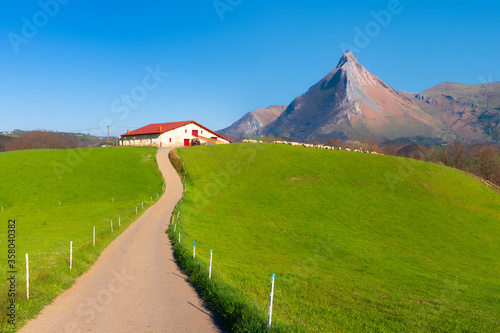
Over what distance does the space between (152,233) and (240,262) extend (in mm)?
11988

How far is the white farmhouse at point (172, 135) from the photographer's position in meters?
101

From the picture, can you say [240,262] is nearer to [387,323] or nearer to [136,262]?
[136,262]

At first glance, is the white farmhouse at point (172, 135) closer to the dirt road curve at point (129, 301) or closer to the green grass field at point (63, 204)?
the green grass field at point (63, 204)

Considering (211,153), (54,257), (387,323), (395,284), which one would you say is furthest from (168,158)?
(387,323)

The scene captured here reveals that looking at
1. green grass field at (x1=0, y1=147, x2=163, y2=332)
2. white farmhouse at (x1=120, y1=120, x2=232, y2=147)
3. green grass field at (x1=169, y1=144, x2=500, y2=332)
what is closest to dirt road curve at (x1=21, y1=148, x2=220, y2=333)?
green grass field at (x1=0, y1=147, x2=163, y2=332)

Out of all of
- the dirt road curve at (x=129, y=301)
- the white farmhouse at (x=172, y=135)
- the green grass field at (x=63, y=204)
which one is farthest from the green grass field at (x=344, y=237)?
the white farmhouse at (x=172, y=135)

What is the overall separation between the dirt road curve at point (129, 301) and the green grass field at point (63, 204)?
908 millimetres

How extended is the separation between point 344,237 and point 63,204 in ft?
164

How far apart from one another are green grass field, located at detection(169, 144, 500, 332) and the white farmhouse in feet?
83.8

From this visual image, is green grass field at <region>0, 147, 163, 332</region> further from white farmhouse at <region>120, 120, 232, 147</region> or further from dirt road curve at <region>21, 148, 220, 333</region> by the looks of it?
white farmhouse at <region>120, 120, 232, 147</region>

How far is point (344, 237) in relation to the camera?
37.8 meters

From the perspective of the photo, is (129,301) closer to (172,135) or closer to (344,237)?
(344,237)

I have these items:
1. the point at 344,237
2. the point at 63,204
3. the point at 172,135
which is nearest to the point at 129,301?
the point at 344,237

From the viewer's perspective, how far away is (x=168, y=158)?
260ft
